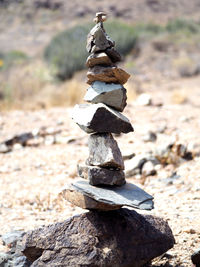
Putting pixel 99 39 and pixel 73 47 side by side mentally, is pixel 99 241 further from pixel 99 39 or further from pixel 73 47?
pixel 73 47

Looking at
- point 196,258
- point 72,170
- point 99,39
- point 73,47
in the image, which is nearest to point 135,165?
point 72,170

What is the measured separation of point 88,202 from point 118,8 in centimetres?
4029

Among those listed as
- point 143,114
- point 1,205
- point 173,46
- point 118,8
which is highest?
point 118,8

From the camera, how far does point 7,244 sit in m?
3.70

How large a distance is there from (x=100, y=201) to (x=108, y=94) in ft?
2.47

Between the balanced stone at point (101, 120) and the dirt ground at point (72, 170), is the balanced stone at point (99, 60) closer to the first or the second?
the balanced stone at point (101, 120)

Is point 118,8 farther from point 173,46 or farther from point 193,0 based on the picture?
point 173,46

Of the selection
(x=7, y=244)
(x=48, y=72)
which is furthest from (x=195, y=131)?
(x=48, y=72)

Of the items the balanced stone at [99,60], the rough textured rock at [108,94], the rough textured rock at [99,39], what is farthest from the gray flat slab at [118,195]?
the rough textured rock at [99,39]

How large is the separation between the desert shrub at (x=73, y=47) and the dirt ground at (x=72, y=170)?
641 centimetres

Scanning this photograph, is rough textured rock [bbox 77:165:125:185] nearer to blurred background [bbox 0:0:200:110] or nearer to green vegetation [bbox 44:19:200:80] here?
blurred background [bbox 0:0:200:110]

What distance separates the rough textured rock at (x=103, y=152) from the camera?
2967 mm

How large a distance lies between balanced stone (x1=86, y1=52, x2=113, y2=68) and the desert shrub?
41.2ft

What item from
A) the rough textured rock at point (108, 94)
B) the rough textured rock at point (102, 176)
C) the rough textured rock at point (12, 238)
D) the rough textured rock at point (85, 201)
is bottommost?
the rough textured rock at point (12, 238)
